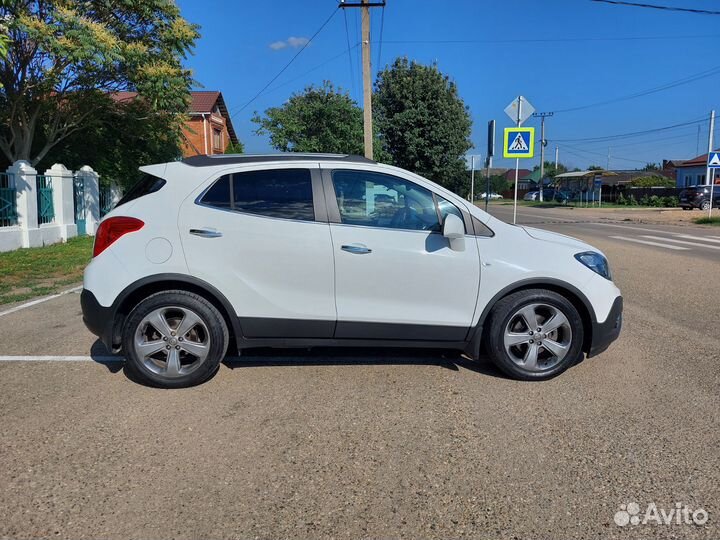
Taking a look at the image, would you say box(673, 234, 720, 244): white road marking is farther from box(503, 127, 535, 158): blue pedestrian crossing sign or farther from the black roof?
the black roof

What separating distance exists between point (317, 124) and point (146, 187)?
15485 millimetres

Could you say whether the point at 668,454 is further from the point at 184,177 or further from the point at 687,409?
the point at 184,177

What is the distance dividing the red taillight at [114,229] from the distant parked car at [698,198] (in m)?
40.1

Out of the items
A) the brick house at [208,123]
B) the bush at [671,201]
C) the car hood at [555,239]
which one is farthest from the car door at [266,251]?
the bush at [671,201]

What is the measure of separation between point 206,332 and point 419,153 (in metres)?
24.5

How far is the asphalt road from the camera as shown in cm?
280

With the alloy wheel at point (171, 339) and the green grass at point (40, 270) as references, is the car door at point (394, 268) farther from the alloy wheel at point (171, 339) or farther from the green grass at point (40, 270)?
the green grass at point (40, 270)

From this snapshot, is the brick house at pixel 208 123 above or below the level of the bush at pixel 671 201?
above

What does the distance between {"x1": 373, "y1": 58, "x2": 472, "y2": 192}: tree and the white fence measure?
14.1m

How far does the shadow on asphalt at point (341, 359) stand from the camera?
5004 mm

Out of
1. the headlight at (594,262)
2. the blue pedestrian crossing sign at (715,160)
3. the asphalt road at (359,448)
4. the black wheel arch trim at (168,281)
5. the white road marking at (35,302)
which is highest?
the blue pedestrian crossing sign at (715,160)

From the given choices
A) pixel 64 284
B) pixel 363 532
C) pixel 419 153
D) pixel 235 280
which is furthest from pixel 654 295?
pixel 419 153

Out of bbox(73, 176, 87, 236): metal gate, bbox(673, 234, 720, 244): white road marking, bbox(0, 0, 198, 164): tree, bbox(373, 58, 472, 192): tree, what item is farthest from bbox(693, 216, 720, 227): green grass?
bbox(73, 176, 87, 236): metal gate

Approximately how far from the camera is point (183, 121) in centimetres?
2088
